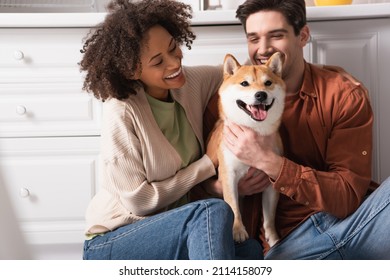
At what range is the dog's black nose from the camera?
1.30 metres

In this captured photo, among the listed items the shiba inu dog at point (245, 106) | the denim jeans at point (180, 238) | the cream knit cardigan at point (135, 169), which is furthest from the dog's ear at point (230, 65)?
the denim jeans at point (180, 238)

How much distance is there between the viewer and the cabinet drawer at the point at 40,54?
1.72 m

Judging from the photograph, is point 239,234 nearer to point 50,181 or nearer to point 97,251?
point 97,251

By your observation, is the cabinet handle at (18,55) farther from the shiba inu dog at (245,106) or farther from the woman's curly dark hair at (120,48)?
the shiba inu dog at (245,106)

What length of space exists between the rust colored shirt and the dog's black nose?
0.56ft

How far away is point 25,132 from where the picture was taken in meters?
1.76

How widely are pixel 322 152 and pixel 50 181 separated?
910mm

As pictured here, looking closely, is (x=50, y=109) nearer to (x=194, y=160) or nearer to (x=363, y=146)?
(x=194, y=160)

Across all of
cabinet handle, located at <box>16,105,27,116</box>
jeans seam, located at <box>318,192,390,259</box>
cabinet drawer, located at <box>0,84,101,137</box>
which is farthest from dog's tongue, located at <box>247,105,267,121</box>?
cabinet handle, located at <box>16,105,27,116</box>

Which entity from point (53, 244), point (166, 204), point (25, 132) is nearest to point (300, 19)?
point (166, 204)

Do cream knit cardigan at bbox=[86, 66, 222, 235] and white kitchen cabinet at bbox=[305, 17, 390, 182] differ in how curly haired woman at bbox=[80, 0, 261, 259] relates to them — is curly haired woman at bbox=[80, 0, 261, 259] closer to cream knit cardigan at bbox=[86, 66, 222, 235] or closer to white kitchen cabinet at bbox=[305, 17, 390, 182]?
cream knit cardigan at bbox=[86, 66, 222, 235]

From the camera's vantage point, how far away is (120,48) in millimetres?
1354

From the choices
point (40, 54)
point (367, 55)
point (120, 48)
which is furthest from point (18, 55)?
point (367, 55)

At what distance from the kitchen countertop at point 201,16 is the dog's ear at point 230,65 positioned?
1.06ft
